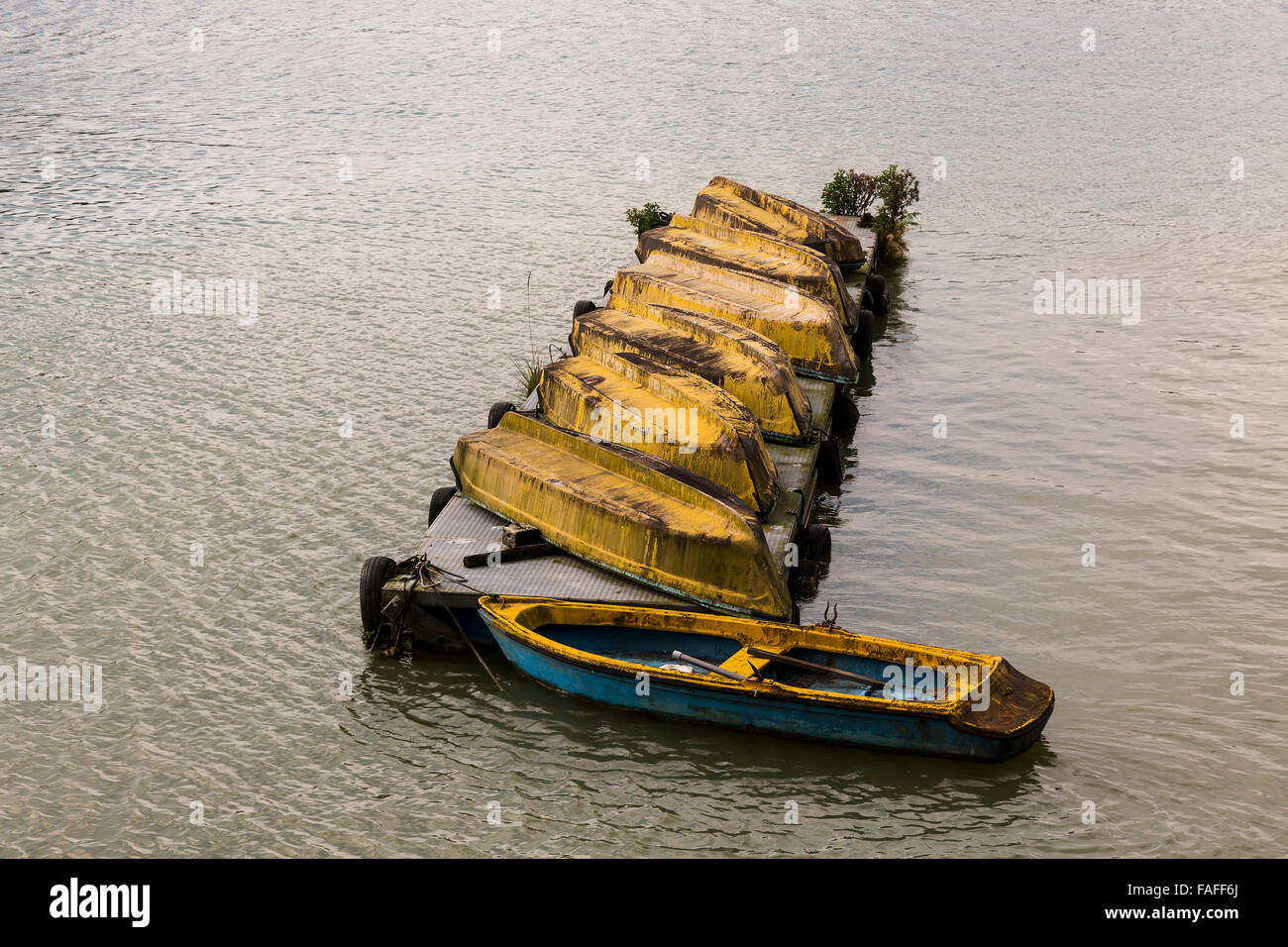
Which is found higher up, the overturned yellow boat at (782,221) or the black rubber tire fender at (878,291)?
the overturned yellow boat at (782,221)

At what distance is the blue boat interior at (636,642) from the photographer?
1582cm

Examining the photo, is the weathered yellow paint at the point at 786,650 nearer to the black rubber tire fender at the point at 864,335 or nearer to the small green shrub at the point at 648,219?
the black rubber tire fender at the point at 864,335

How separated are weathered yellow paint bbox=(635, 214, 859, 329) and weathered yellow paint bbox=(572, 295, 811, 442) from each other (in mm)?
3518

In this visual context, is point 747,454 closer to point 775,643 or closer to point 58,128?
point 775,643

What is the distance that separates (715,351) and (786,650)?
24.0ft

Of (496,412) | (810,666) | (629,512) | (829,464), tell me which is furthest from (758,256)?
(810,666)

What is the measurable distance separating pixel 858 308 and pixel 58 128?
3064cm

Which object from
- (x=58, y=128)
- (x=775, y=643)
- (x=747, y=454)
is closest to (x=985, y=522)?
(x=747, y=454)

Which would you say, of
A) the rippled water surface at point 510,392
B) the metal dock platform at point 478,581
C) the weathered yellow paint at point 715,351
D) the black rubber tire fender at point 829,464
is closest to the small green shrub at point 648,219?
the rippled water surface at point 510,392

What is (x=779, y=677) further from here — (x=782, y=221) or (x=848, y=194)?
(x=848, y=194)

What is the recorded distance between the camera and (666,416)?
744 inches

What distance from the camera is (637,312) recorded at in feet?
77.7

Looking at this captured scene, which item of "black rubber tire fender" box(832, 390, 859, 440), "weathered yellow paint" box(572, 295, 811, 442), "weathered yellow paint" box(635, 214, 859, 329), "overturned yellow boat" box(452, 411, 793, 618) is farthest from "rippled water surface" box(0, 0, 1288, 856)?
"weathered yellow paint" box(635, 214, 859, 329)

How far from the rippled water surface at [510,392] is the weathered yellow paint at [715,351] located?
204 cm
